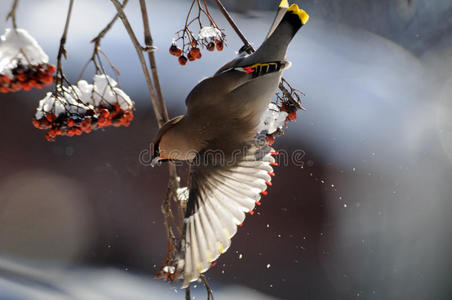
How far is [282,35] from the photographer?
62 cm

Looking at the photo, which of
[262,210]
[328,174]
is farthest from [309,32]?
[262,210]

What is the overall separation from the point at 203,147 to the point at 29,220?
2.41 feet

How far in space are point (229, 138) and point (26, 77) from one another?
33 cm

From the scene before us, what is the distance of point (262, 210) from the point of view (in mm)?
1191

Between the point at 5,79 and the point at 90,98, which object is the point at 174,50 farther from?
the point at 5,79

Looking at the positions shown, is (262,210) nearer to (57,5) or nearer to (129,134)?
(129,134)

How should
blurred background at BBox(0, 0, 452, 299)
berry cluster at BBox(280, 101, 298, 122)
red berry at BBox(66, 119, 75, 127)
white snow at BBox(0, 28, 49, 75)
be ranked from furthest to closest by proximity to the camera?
blurred background at BBox(0, 0, 452, 299)
berry cluster at BBox(280, 101, 298, 122)
red berry at BBox(66, 119, 75, 127)
white snow at BBox(0, 28, 49, 75)

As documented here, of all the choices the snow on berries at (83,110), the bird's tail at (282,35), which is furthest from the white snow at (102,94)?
the bird's tail at (282,35)

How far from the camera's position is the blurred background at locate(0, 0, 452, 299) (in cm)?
109

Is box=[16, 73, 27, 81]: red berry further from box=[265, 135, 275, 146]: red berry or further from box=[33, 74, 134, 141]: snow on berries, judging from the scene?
box=[265, 135, 275, 146]: red berry

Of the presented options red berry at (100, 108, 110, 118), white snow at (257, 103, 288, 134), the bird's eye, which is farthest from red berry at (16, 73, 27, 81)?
white snow at (257, 103, 288, 134)

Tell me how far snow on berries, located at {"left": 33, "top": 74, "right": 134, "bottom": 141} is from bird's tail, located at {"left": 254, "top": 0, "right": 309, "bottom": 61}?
0.23 metres

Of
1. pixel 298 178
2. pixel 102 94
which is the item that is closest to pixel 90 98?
pixel 102 94

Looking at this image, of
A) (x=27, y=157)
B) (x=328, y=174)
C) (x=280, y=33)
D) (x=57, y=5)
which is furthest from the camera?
(x=328, y=174)
